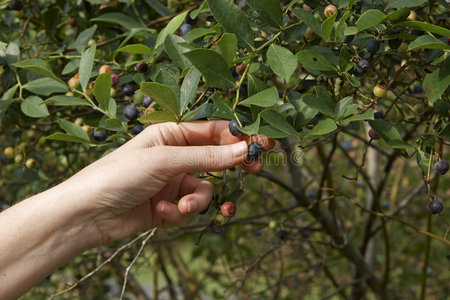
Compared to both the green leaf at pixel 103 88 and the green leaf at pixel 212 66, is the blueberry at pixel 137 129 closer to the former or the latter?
the green leaf at pixel 103 88

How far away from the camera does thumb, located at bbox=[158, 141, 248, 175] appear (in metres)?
0.89

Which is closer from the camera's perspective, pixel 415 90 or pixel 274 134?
pixel 274 134

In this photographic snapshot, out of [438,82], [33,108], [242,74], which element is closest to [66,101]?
[33,108]

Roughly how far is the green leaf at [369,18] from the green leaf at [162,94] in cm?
33

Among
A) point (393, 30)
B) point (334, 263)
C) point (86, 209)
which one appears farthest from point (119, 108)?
point (334, 263)

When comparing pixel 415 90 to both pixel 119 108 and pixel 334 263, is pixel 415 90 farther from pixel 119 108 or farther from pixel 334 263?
pixel 334 263

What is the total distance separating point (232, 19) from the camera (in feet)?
2.65

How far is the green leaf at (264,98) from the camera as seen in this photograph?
0.77 metres

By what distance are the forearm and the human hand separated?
5 cm

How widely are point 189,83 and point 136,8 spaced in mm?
649

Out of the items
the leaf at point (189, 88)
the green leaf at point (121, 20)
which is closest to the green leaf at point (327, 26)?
the leaf at point (189, 88)

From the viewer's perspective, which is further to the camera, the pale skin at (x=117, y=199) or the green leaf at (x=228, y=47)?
the pale skin at (x=117, y=199)

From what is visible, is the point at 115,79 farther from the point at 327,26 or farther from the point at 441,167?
the point at 441,167

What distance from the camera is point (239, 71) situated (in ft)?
3.17
